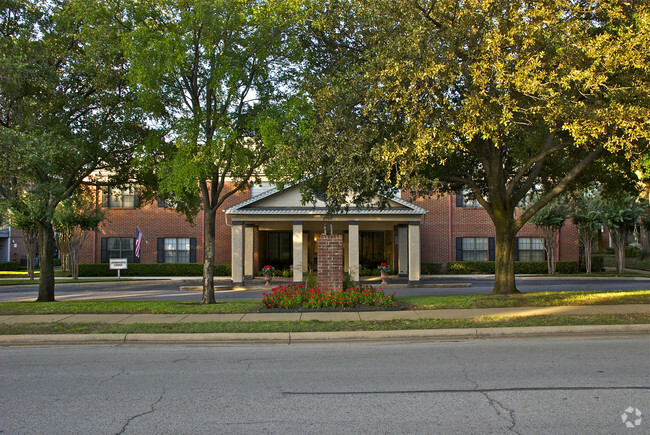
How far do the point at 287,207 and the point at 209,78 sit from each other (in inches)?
563

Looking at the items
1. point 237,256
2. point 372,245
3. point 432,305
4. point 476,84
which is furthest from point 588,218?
point 476,84

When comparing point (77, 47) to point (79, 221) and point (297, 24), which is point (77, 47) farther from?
point (79, 221)

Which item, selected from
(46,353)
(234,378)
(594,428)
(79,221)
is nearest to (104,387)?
(234,378)

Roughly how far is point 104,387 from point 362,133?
794 cm

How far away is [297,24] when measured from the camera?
13992 mm

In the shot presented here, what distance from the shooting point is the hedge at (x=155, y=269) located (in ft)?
104

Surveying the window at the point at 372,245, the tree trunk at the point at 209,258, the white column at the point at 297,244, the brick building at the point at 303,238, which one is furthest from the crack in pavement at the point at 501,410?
the window at the point at 372,245

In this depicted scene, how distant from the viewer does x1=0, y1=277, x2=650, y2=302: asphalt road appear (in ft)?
67.7

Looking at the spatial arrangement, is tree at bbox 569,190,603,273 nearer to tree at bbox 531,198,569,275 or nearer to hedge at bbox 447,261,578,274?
tree at bbox 531,198,569,275

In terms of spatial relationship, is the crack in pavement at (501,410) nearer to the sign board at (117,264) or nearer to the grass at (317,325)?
the grass at (317,325)

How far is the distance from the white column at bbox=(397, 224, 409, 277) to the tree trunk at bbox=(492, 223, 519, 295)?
1486 centimetres

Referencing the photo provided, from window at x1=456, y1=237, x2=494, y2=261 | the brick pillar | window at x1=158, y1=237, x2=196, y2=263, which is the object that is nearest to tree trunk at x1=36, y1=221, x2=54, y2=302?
the brick pillar

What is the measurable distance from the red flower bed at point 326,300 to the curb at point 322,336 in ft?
10.1

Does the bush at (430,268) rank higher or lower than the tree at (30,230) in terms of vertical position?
lower
